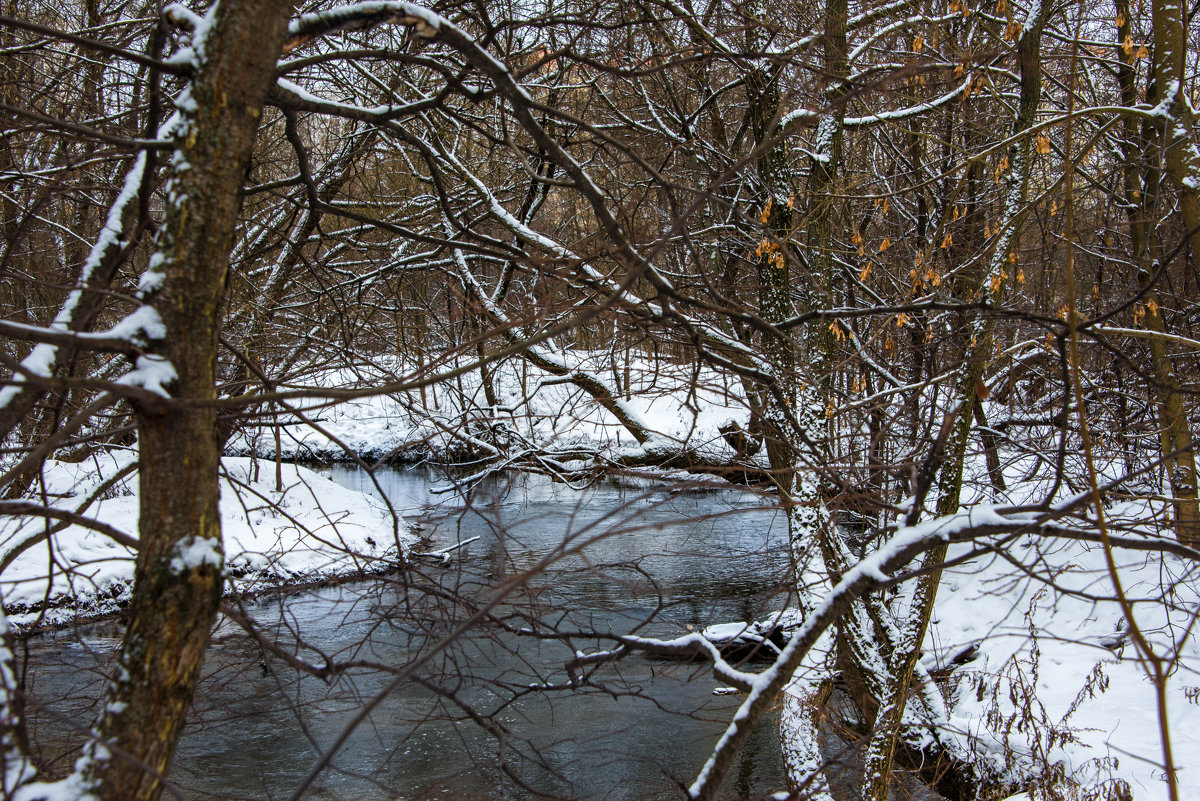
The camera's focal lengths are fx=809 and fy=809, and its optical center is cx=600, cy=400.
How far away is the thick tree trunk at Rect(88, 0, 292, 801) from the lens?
1.73m

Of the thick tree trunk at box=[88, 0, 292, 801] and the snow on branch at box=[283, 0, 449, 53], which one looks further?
the snow on branch at box=[283, 0, 449, 53]

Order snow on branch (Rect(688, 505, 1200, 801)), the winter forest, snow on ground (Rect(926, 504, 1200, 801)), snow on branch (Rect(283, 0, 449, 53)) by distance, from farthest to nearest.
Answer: snow on ground (Rect(926, 504, 1200, 801))
snow on branch (Rect(688, 505, 1200, 801))
snow on branch (Rect(283, 0, 449, 53))
the winter forest

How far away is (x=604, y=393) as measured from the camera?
7293 mm

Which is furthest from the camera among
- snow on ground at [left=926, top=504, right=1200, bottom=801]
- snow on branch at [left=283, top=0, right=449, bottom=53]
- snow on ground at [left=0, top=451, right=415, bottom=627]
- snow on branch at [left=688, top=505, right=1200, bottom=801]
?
snow on ground at [left=0, top=451, right=415, bottom=627]

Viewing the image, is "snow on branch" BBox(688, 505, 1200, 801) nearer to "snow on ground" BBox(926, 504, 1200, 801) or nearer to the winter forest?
the winter forest

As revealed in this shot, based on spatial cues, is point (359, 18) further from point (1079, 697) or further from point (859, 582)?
point (1079, 697)

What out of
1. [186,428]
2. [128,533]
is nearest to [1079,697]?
[186,428]

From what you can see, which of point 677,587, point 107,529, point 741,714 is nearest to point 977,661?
point 677,587

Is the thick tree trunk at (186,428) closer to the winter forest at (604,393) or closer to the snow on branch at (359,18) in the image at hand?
the winter forest at (604,393)

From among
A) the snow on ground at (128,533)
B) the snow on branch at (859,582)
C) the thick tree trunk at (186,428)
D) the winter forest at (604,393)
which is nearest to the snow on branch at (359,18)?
the winter forest at (604,393)

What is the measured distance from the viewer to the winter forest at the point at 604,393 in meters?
1.89

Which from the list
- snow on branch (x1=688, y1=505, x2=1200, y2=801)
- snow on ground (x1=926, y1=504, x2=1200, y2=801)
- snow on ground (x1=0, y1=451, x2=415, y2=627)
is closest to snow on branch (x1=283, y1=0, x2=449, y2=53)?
snow on branch (x1=688, y1=505, x2=1200, y2=801)

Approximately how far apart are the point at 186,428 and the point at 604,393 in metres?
5.55

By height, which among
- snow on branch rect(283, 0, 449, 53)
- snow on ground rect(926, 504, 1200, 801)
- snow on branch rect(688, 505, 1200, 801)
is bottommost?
snow on ground rect(926, 504, 1200, 801)
